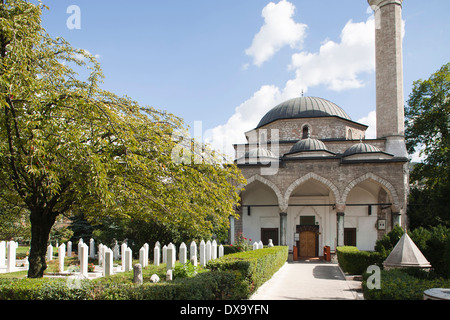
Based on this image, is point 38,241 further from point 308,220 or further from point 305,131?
point 305,131

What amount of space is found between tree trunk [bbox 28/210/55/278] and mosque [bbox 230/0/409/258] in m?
13.7

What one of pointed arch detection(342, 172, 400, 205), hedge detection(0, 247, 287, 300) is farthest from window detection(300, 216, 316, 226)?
hedge detection(0, 247, 287, 300)

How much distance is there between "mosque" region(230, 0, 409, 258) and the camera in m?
18.9

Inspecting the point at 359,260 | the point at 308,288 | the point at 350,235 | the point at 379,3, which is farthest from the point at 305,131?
the point at 308,288

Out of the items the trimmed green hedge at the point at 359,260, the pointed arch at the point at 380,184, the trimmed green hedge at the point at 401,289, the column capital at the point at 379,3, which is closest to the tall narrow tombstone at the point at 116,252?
the trimmed green hedge at the point at 359,260

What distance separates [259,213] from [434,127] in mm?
12526

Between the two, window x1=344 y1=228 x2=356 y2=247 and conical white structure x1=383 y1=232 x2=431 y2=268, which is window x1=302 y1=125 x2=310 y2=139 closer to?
window x1=344 y1=228 x2=356 y2=247

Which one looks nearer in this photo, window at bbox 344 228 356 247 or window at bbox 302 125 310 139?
window at bbox 344 228 356 247

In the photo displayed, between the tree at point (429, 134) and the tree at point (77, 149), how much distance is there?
1674cm

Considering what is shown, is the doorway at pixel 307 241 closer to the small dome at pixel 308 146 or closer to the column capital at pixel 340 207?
the column capital at pixel 340 207

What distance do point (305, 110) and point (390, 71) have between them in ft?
18.6

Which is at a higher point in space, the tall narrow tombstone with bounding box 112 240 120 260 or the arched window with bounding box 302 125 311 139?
the arched window with bounding box 302 125 311 139

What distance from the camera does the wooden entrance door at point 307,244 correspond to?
2094 cm

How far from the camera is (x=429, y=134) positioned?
24125 mm
